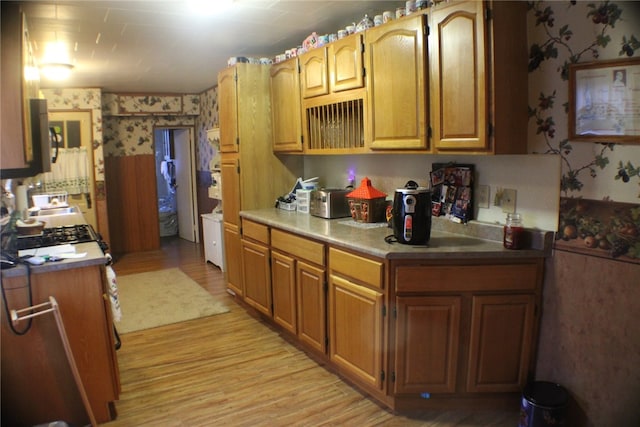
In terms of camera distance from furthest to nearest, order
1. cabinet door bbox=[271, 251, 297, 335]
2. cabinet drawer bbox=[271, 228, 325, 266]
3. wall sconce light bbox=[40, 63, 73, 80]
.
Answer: wall sconce light bbox=[40, 63, 73, 80]
cabinet door bbox=[271, 251, 297, 335]
cabinet drawer bbox=[271, 228, 325, 266]

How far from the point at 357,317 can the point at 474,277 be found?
711mm

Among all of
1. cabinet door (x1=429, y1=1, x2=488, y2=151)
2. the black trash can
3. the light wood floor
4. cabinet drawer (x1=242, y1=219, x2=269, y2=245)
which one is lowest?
the light wood floor

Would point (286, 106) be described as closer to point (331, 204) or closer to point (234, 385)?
point (331, 204)

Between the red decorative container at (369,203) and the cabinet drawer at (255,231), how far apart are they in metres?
0.78

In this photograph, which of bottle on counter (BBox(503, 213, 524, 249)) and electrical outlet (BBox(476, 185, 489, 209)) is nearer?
bottle on counter (BBox(503, 213, 524, 249))

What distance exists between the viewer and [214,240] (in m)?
5.82

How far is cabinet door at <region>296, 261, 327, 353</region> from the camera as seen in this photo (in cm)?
302

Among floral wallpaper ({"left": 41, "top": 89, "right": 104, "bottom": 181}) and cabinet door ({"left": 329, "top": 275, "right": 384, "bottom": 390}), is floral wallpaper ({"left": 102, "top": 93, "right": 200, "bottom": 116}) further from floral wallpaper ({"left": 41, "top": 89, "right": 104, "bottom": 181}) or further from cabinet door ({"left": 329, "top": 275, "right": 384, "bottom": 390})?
cabinet door ({"left": 329, "top": 275, "right": 384, "bottom": 390})

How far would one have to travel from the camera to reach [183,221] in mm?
7953

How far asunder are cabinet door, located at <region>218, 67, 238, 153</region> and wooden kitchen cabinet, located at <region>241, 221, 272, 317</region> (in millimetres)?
793

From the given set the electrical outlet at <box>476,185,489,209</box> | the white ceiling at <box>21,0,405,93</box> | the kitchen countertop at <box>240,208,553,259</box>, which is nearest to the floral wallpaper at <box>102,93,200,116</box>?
the white ceiling at <box>21,0,405,93</box>

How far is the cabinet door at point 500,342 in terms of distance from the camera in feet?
7.91

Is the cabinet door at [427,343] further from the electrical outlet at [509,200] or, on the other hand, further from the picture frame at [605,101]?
the picture frame at [605,101]

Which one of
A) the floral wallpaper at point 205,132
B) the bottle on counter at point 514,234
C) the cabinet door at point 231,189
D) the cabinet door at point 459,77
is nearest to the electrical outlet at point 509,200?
the bottle on counter at point 514,234
